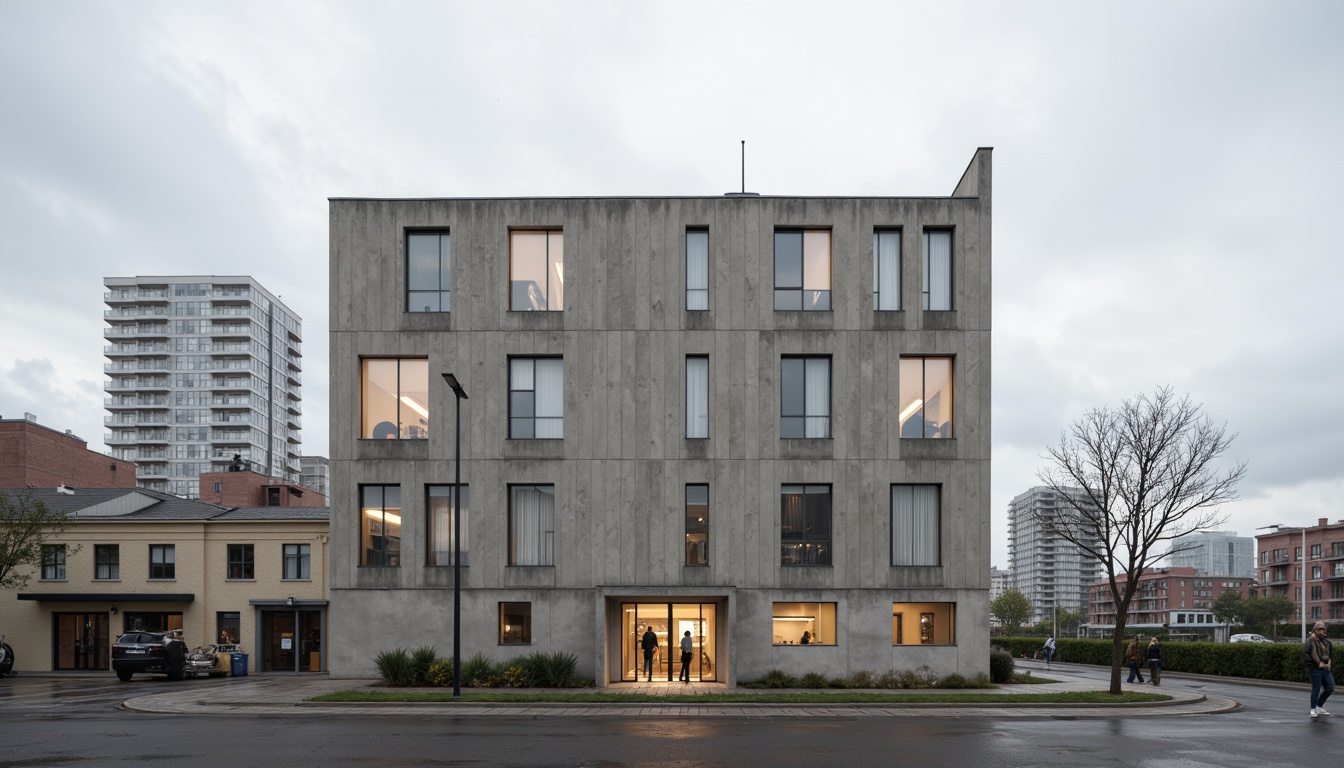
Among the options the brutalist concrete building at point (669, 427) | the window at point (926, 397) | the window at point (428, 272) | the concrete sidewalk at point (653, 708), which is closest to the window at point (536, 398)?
the brutalist concrete building at point (669, 427)

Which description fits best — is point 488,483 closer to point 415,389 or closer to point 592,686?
point 415,389

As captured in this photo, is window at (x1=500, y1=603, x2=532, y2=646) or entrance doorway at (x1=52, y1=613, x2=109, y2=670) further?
entrance doorway at (x1=52, y1=613, x2=109, y2=670)

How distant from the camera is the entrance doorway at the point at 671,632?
92.3ft

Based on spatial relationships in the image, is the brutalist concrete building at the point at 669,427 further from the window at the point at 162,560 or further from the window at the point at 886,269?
the window at the point at 162,560

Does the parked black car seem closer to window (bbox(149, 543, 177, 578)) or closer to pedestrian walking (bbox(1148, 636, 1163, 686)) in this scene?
window (bbox(149, 543, 177, 578))

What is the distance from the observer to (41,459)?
61.6 meters

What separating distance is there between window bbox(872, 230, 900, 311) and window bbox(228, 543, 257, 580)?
2752 centimetres

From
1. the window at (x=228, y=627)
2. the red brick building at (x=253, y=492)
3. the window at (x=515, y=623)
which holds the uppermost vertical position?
the red brick building at (x=253, y=492)

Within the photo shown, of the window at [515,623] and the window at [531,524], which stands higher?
the window at [531,524]

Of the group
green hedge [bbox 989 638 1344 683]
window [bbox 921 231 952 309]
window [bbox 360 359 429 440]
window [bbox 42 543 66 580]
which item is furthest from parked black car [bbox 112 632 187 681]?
green hedge [bbox 989 638 1344 683]

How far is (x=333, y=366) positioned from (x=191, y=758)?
16718 mm

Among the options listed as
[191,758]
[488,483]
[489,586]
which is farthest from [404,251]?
[191,758]

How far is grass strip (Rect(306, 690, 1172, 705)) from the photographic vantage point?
74.5ft

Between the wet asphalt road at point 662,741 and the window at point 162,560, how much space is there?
58.2 ft
